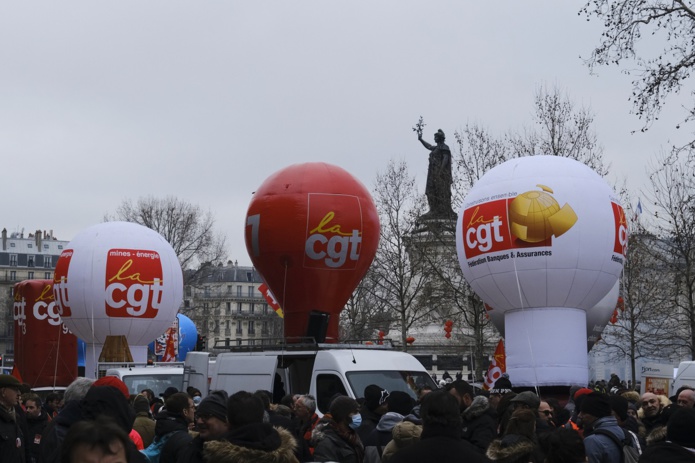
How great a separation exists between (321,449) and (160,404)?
25.7ft

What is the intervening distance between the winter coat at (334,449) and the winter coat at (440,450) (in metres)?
2.32

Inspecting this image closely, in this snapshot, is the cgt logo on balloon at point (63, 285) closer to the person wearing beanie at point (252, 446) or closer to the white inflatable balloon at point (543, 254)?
the white inflatable balloon at point (543, 254)

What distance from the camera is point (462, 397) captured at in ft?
31.3

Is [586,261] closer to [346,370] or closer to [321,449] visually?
[346,370]

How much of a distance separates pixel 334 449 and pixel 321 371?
7617 millimetres

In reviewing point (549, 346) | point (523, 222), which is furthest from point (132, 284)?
point (523, 222)

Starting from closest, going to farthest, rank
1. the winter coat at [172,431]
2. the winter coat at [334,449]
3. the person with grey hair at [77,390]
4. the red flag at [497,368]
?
the winter coat at [172,431], the person with grey hair at [77,390], the winter coat at [334,449], the red flag at [497,368]

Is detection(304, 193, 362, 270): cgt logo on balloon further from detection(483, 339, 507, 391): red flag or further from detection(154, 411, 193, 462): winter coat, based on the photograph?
detection(154, 411, 193, 462): winter coat

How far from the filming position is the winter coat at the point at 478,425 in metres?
8.83

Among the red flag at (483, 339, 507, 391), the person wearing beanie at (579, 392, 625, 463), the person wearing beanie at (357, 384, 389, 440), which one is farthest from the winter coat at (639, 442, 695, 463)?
the red flag at (483, 339, 507, 391)

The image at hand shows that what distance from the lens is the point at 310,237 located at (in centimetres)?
2178

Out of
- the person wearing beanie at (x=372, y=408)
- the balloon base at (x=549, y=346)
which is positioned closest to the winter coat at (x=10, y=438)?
the person wearing beanie at (x=372, y=408)

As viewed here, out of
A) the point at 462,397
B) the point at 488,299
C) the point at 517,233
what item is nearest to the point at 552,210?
the point at 517,233

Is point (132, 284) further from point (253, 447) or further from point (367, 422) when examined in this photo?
point (253, 447)
